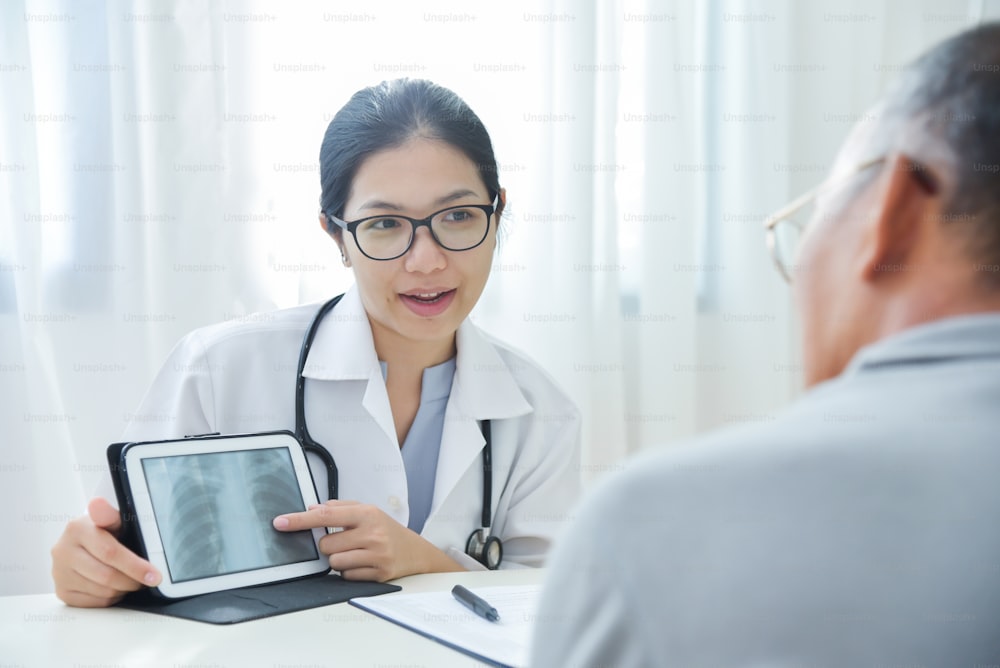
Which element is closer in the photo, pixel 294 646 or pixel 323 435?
pixel 294 646

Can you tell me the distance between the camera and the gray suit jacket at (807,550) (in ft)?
1.40

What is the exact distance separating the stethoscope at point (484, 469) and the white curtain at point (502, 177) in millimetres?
620

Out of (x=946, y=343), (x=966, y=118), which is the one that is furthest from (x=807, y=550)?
(x=966, y=118)

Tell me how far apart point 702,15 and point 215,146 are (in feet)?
4.08

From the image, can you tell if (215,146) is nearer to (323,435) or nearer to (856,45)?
(323,435)

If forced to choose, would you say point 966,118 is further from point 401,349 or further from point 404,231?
point 401,349

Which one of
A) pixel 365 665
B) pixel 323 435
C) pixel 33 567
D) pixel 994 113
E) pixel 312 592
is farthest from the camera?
pixel 33 567

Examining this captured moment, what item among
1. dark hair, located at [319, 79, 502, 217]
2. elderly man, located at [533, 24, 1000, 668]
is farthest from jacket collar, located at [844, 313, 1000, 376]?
dark hair, located at [319, 79, 502, 217]

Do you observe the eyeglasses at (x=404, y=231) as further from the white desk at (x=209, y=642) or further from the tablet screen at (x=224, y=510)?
the white desk at (x=209, y=642)

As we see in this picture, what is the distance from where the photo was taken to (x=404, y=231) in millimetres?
1475

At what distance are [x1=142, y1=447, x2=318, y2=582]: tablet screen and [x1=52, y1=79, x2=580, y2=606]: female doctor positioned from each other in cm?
24

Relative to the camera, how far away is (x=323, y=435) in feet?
4.81

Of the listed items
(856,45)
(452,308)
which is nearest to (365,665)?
(452,308)

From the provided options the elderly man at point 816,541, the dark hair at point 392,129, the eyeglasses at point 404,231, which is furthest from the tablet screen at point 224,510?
the elderly man at point 816,541
